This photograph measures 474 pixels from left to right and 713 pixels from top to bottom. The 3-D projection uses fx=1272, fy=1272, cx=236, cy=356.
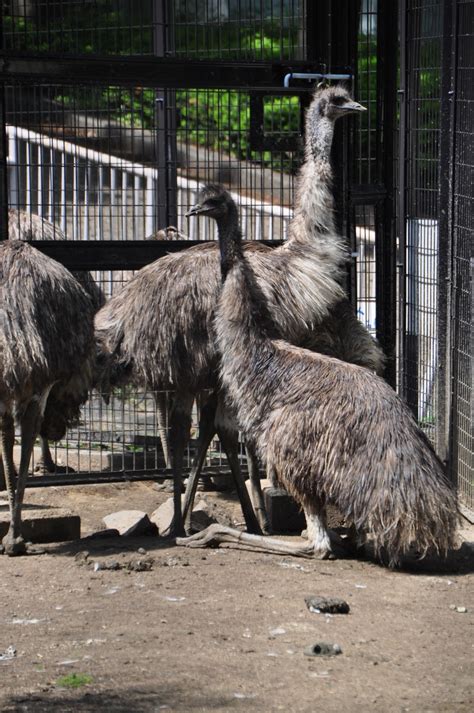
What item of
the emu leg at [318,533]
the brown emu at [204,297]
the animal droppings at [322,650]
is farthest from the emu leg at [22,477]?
the animal droppings at [322,650]

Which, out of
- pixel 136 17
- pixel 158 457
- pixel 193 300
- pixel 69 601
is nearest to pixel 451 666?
pixel 69 601

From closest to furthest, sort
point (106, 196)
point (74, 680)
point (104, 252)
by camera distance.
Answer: point (74, 680)
point (104, 252)
point (106, 196)

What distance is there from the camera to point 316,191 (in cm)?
684

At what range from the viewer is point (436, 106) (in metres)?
7.28

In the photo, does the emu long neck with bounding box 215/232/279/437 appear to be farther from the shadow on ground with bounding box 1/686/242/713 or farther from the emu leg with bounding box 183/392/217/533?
the shadow on ground with bounding box 1/686/242/713

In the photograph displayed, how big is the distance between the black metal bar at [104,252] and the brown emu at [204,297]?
0.37 m

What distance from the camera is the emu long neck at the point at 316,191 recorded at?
680cm

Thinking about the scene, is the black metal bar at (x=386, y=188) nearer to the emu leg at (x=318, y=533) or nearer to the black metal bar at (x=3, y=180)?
the emu leg at (x=318, y=533)

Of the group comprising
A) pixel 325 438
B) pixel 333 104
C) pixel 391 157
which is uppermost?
pixel 333 104

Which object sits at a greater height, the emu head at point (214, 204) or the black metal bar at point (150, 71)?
the black metal bar at point (150, 71)

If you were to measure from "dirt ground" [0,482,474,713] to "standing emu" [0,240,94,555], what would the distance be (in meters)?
0.66

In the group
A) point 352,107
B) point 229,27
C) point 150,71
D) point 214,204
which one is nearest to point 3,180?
point 150,71

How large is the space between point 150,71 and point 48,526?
99.7 inches

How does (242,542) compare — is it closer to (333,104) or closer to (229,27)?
(333,104)
